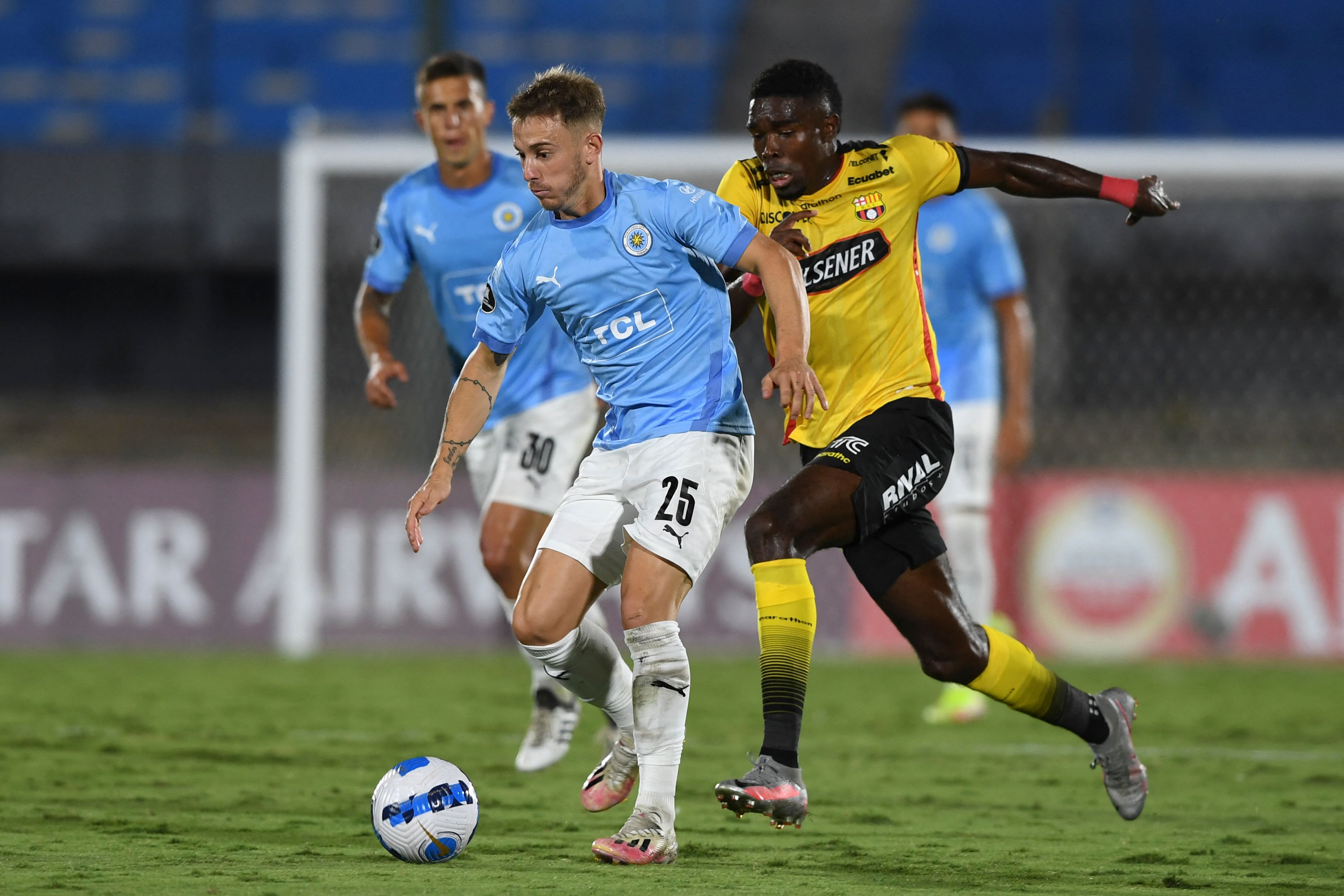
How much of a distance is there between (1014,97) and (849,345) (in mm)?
11670

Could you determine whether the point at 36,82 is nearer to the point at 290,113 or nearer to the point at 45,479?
the point at 290,113

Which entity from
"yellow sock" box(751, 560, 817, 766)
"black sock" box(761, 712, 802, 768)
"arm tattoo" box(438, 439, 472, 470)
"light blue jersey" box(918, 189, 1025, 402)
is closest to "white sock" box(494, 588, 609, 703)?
"arm tattoo" box(438, 439, 472, 470)

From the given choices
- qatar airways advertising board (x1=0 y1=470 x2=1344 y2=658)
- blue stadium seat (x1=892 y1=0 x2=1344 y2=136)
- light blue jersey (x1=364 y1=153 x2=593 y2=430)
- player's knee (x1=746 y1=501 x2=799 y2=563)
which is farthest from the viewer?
blue stadium seat (x1=892 y1=0 x2=1344 y2=136)

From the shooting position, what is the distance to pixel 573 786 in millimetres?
5496

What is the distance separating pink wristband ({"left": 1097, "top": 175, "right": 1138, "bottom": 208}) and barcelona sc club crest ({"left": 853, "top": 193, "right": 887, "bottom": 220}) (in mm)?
621

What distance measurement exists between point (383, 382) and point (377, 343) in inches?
15.7

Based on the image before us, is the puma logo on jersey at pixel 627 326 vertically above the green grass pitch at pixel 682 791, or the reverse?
the puma logo on jersey at pixel 627 326

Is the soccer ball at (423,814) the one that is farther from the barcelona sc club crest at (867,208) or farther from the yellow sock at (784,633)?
the barcelona sc club crest at (867,208)

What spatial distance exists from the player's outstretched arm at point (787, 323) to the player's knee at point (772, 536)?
0.26 m

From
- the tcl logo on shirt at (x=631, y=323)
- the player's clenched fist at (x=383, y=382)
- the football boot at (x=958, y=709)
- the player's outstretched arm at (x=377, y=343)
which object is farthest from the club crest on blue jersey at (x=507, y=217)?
the football boot at (x=958, y=709)

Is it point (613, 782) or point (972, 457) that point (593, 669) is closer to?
point (613, 782)

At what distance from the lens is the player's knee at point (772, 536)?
13.6ft

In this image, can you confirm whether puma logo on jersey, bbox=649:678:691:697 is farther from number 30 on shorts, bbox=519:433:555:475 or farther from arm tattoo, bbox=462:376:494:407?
number 30 on shorts, bbox=519:433:555:475

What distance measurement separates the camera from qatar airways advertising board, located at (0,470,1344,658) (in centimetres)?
996
